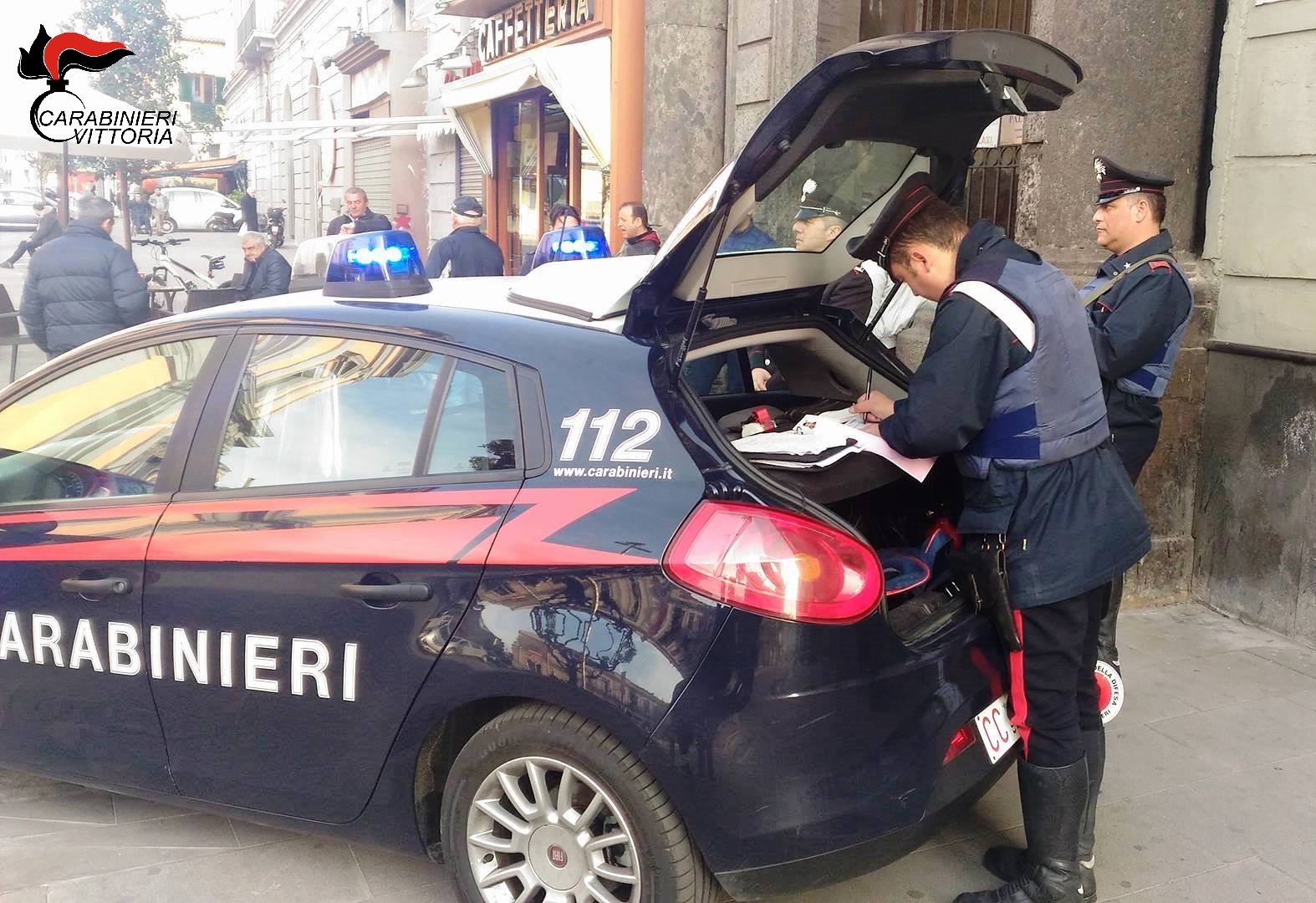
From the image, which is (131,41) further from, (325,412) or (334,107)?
(325,412)

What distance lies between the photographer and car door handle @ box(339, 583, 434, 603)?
2.51 meters

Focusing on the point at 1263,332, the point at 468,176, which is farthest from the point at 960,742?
the point at 468,176

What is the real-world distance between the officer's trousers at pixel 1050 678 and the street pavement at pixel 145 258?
11442mm

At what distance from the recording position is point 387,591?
8.34ft

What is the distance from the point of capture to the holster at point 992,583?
2.67 metres

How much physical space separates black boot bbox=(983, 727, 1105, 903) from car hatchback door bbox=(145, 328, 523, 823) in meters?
1.60

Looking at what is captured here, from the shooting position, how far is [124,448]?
3.06 metres

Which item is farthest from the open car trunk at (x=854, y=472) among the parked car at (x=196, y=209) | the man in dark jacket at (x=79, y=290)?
the parked car at (x=196, y=209)

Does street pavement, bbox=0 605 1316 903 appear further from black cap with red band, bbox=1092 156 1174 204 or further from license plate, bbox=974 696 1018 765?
black cap with red band, bbox=1092 156 1174 204

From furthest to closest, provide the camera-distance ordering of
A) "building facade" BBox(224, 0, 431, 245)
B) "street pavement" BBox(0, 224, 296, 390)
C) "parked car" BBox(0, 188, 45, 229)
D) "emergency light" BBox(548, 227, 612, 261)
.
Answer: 1. "parked car" BBox(0, 188, 45, 229)
2. "building facade" BBox(224, 0, 431, 245)
3. "street pavement" BBox(0, 224, 296, 390)
4. "emergency light" BBox(548, 227, 612, 261)

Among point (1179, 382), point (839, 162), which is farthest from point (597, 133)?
point (839, 162)

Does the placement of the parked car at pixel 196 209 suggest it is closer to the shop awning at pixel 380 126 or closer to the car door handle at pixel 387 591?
the shop awning at pixel 380 126

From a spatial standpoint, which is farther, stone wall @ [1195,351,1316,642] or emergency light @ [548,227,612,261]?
stone wall @ [1195,351,1316,642]

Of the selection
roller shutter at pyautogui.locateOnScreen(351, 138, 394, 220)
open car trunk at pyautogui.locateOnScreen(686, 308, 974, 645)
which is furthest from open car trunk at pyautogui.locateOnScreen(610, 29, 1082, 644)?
roller shutter at pyautogui.locateOnScreen(351, 138, 394, 220)
